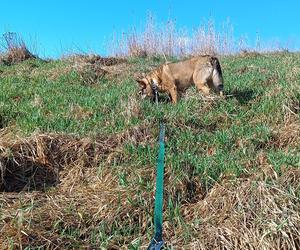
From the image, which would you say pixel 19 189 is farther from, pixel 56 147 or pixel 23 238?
pixel 23 238

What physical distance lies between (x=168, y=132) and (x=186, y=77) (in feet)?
10.2

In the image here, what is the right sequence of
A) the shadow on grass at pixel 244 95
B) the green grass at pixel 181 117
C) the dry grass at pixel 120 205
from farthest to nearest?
the shadow on grass at pixel 244 95, the green grass at pixel 181 117, the dry grass at pixel 120 205

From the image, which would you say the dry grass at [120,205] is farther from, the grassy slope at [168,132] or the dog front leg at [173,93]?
the dog front leg at [173,93]

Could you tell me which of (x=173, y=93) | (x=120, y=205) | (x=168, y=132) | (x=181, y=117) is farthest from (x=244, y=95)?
(x=120, y=205)

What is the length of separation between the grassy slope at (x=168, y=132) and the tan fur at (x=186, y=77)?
1.07 ft

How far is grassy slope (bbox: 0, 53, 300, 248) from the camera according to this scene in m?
3.87

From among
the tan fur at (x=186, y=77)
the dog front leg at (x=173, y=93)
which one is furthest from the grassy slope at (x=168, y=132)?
the dog front leg at (x=173, y=93)

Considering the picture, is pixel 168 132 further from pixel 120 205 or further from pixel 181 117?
pixel 120 205

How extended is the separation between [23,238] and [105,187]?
1005 millimetres

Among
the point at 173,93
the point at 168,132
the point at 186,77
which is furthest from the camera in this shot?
the point at 186,77

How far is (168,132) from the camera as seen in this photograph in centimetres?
575

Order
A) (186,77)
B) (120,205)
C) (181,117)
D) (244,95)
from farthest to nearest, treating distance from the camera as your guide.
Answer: (186,77)
(244,95)
(181,117)
(120,205)

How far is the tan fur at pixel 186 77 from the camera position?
8.05 m

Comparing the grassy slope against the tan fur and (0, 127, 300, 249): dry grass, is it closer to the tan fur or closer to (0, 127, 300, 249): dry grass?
(0, 127, 300, 249): dry grass
